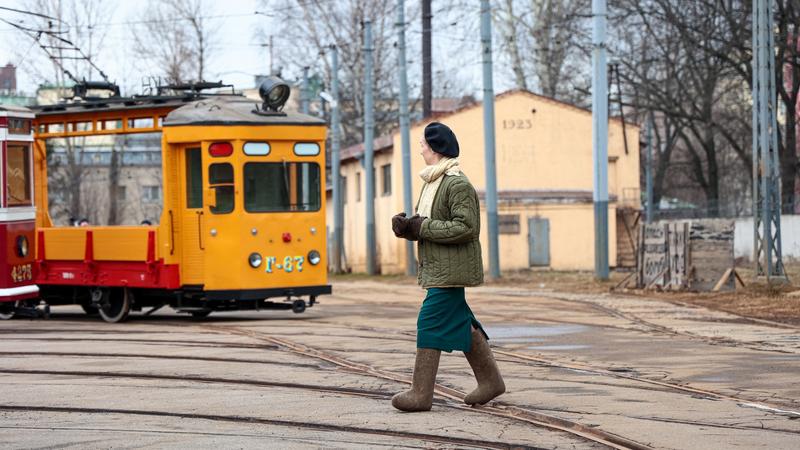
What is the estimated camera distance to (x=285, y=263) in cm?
1945

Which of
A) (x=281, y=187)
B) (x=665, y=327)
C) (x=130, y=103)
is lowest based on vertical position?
(x=665, y=327)

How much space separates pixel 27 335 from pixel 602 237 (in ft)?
54.2

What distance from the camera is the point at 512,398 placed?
973cm

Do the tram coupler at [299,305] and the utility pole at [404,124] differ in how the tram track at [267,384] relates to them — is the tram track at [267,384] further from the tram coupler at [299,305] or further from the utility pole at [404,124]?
the utility pole at [404,124]

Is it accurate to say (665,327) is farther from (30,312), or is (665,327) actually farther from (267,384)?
(30,312)

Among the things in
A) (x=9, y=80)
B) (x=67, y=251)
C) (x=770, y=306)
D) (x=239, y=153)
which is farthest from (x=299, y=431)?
(x=9, y=80)

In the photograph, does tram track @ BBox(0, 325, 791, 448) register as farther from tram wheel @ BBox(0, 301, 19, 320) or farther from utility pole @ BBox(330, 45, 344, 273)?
utility pole @ BBox(330, 45, 344, 273)

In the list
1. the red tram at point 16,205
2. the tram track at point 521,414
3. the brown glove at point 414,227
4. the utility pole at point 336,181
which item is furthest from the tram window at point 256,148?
the utility pole at point 336,181

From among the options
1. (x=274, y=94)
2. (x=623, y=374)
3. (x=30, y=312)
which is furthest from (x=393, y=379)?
(x=274, y=94)

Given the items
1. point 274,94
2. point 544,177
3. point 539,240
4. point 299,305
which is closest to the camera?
point 274,94

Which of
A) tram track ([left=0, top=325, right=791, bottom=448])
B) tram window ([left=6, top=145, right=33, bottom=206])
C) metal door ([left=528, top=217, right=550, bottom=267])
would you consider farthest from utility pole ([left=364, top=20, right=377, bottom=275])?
tram track ([left=0, top=325, right=791, bottom=448])

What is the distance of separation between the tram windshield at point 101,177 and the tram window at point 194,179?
1306 inches

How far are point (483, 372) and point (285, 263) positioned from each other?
10.5 metres

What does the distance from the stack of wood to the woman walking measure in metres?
16.8
